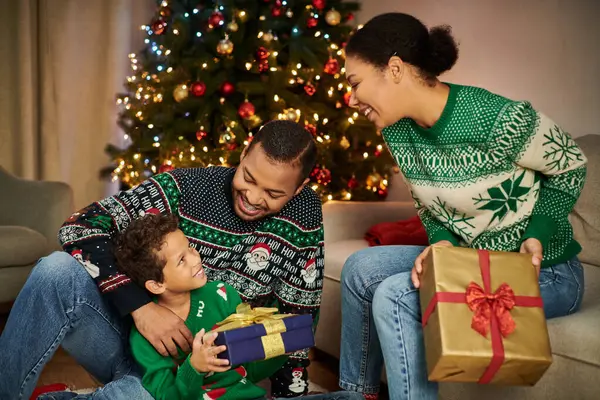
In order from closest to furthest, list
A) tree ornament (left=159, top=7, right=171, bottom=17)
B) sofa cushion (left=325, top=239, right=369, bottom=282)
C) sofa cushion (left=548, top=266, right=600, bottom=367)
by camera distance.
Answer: sofa cushion (left=548, top=266, right=600, bottom=367)
sofa cushion (left=325, top=239, right=369, bottom=282)
tree ornament (left=159, top=7, right=171, bottom=17)

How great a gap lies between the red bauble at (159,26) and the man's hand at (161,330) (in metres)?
2.73

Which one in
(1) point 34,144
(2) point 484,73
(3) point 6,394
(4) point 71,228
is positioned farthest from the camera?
Result: (1) point 34,144

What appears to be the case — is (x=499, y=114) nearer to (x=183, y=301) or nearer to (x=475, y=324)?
(x=475, y=324)

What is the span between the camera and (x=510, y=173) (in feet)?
5.65

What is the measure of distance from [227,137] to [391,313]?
220 cm

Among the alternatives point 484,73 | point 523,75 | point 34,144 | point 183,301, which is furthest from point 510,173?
point 34,144

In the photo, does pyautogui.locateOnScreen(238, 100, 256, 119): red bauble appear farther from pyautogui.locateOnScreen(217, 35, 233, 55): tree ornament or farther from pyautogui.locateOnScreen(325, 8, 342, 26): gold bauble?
pyautogui.locateOnScreen(325, 8, 342, 26): gold bauble

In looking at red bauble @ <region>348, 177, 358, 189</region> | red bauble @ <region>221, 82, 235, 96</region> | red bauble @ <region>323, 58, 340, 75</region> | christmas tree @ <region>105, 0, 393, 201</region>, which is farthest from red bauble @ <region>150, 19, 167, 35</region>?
red bauble @ <region>348, 177, 358, 189</region>

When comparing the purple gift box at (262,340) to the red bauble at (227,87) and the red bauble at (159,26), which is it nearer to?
the red bauble at (227,87)

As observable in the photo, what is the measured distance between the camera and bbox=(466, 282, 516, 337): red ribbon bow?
1.40m

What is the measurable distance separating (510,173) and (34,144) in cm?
362

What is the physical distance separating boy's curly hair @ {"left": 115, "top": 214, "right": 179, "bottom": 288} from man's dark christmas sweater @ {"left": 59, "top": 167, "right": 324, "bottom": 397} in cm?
11

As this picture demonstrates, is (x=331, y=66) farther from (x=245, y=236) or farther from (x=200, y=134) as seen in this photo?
(x=245, y=236)

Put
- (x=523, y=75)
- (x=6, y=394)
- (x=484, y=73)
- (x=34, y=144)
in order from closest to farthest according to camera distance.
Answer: (x=6, y=394) → (x=523, y=75) → (x=484, y=73) → (x=34, y=144)
